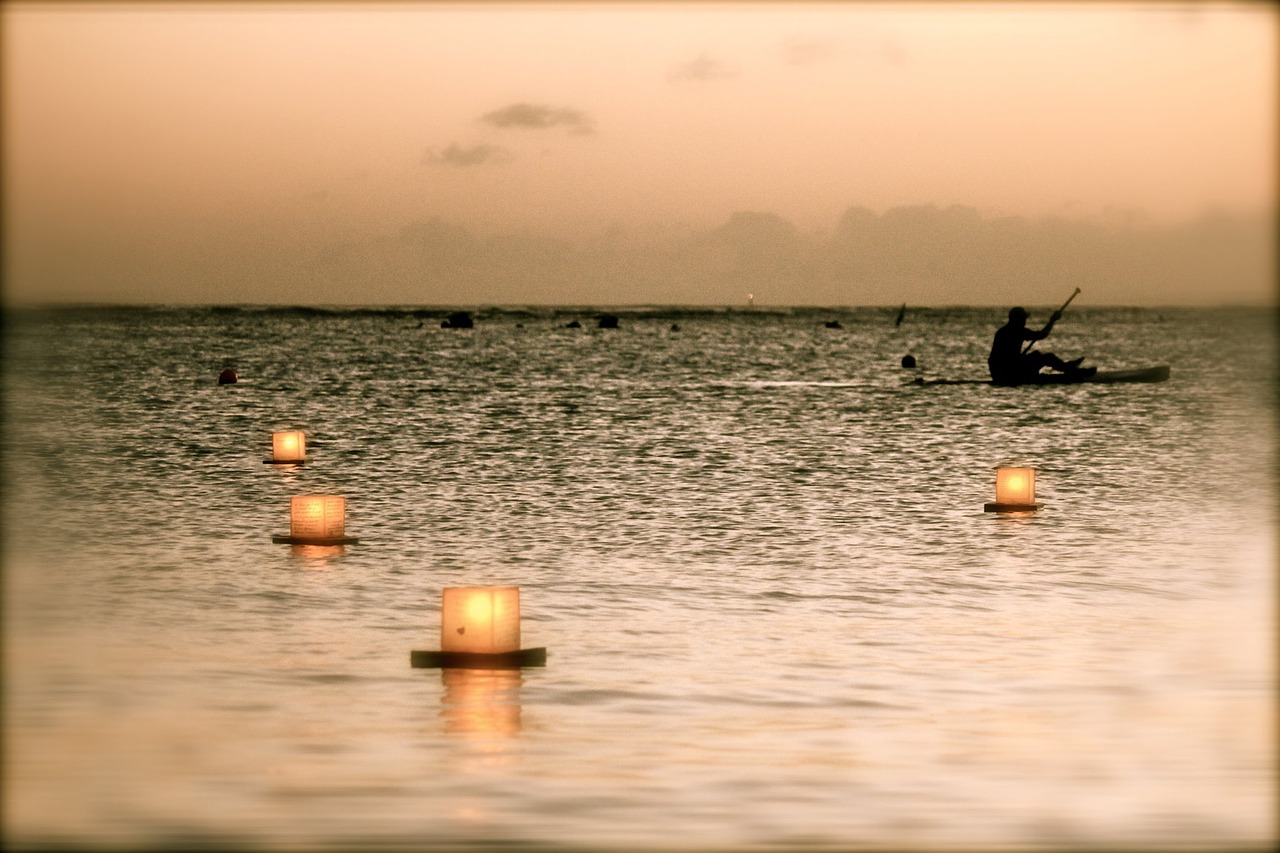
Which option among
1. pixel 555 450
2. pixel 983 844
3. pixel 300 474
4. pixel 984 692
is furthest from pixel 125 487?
pixel 983 844

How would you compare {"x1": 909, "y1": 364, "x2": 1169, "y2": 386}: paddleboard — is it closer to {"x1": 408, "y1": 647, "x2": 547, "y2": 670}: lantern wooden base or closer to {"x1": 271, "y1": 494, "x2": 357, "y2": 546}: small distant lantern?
{"x1": 271, "y1": 494, "x2": 357, "y2": 546}: small distant lantern

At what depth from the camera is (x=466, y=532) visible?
20469 millimetres

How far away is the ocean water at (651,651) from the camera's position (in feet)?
27.3

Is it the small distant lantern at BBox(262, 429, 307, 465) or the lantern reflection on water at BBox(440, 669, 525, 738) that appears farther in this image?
the small distant lantern at BBox(262, 429, 307, 465)

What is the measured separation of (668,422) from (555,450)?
8.96 meters

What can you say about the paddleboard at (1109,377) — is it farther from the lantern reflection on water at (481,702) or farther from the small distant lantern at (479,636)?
the lantern reflection on water at (481,702)

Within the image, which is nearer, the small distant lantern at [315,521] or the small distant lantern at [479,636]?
the small distant lantern at [479,636]

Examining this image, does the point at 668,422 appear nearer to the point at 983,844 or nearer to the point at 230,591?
the point at 230,591

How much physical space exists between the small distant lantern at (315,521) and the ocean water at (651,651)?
1.03 feet

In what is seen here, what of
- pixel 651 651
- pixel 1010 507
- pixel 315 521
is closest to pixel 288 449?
pixel 315 521

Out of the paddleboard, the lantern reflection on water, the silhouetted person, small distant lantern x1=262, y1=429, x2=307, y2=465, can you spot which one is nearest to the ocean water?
the lantern reflection on water

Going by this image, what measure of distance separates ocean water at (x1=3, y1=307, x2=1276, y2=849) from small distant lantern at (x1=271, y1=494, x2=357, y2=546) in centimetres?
31

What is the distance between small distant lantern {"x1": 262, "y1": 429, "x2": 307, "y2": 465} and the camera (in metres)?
30.1

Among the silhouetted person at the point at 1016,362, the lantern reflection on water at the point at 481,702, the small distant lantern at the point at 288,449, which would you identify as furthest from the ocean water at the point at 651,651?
the silhouetted person at the point at 1016,362
